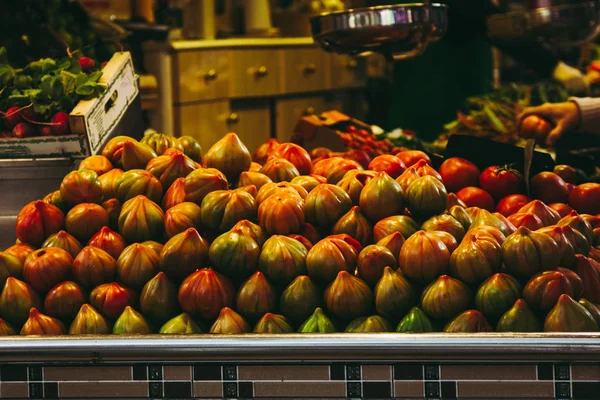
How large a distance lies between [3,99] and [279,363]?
1.58 m

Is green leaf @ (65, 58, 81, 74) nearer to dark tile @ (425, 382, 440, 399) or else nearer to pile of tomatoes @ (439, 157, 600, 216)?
pile of tomatoes @ (439, 157, 600, 216)

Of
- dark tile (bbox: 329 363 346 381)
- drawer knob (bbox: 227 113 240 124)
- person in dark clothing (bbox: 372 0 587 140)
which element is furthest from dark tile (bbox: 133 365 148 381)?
drawer knob (bbox: 227 113 240 124)

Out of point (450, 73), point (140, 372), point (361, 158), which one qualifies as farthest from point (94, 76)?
point (450, 73)

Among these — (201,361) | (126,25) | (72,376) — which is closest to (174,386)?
(201,361)

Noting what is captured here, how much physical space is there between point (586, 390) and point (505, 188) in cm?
87

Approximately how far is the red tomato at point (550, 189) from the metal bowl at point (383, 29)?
803 millimetres

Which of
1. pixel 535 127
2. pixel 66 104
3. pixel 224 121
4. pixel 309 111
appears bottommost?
pixel 309 111

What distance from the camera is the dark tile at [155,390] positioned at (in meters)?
1.42

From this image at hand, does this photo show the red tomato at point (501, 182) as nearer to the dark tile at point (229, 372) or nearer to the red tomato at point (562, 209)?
the red tomato at point (562, 209)

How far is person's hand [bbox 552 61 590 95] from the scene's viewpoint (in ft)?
15.7

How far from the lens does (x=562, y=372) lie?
1346mm

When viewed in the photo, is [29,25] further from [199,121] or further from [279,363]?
[279,363]

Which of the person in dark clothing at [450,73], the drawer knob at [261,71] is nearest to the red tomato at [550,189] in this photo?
the person in dark clothing at [450,73]

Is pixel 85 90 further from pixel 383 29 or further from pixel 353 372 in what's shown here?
pixel 353 372
